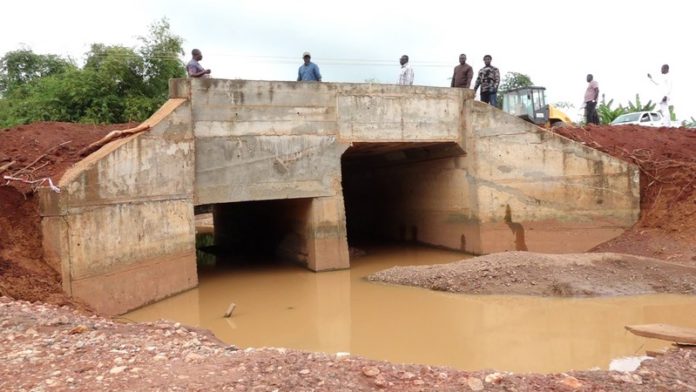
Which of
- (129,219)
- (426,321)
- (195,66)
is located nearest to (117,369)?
(426,321)

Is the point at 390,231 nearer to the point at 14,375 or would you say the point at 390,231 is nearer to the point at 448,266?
the point at 448,266

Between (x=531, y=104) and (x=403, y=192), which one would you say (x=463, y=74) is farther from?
(x=531, y=104)

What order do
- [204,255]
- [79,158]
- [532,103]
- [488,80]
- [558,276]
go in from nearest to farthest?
[79,158], [558,276], [488,80], [204,255], [532,103]

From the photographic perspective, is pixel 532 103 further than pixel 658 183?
Yes

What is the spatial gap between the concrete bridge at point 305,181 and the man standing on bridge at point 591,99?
12.6ft

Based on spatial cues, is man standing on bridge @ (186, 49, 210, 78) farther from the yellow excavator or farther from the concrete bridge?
the yellow excavator

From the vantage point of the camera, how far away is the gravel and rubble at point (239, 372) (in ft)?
11.8

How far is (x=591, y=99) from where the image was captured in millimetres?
15227

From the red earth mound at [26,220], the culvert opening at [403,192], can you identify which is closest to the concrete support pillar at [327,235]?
the culvert opening at [403,192]

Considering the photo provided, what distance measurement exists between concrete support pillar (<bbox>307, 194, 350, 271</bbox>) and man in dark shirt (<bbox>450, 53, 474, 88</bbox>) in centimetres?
418

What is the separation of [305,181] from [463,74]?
4790 mm

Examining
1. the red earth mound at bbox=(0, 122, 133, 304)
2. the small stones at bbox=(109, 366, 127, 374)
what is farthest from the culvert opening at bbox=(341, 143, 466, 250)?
the small stones at bbox=(109, 366, 127, 374)

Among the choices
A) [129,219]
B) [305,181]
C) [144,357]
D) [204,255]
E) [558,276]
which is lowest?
[204,255]

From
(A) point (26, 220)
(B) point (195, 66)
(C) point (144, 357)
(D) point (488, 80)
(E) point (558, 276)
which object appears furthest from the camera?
(D) point (488, 80)
